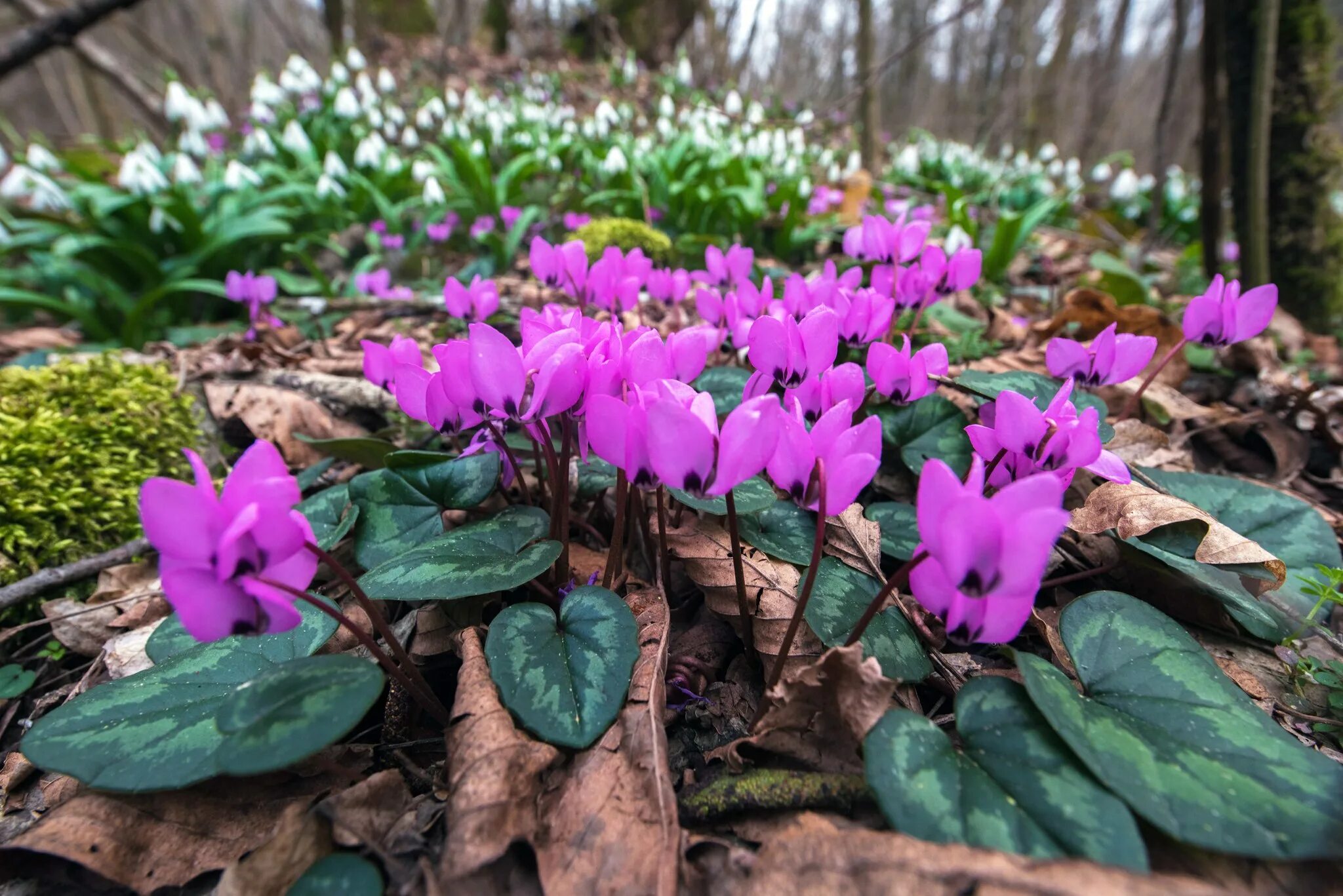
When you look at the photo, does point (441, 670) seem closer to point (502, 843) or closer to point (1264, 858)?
point (502, 843)

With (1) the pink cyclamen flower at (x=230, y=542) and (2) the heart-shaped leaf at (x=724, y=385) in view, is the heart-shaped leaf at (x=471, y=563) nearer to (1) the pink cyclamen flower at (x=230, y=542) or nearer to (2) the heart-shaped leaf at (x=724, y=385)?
(1) the pink cyclamen flower at (x=230, y=542)

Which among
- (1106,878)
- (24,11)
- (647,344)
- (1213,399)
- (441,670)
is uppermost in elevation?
(24,11)

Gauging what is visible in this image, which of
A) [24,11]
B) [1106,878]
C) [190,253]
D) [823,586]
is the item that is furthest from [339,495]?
[24,11]

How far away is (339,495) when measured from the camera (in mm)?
1472

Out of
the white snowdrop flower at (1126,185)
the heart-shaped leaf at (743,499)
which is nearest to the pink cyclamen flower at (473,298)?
the heart-shaped leaf at (743,499)

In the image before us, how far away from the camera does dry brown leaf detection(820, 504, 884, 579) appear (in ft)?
4.16

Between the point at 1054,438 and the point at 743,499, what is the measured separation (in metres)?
0.48

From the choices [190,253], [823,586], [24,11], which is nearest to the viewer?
[823,586]

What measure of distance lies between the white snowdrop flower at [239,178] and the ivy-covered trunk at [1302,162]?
16.8 ft

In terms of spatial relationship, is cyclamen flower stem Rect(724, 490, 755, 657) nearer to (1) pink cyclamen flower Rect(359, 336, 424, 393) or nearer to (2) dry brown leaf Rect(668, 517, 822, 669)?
(2) dry brown leaf Rect(668, 517, 822, 669)

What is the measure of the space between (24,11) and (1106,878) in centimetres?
992

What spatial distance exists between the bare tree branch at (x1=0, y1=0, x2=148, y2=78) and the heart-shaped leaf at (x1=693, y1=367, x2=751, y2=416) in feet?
16.0

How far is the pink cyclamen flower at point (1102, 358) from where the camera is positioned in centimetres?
134

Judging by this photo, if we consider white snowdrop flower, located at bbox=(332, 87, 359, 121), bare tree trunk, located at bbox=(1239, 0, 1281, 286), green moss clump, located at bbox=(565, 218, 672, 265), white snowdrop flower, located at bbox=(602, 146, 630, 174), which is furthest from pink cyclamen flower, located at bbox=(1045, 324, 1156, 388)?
white snowdrop flower, located at bbox=(332, 87, 359, 121)
